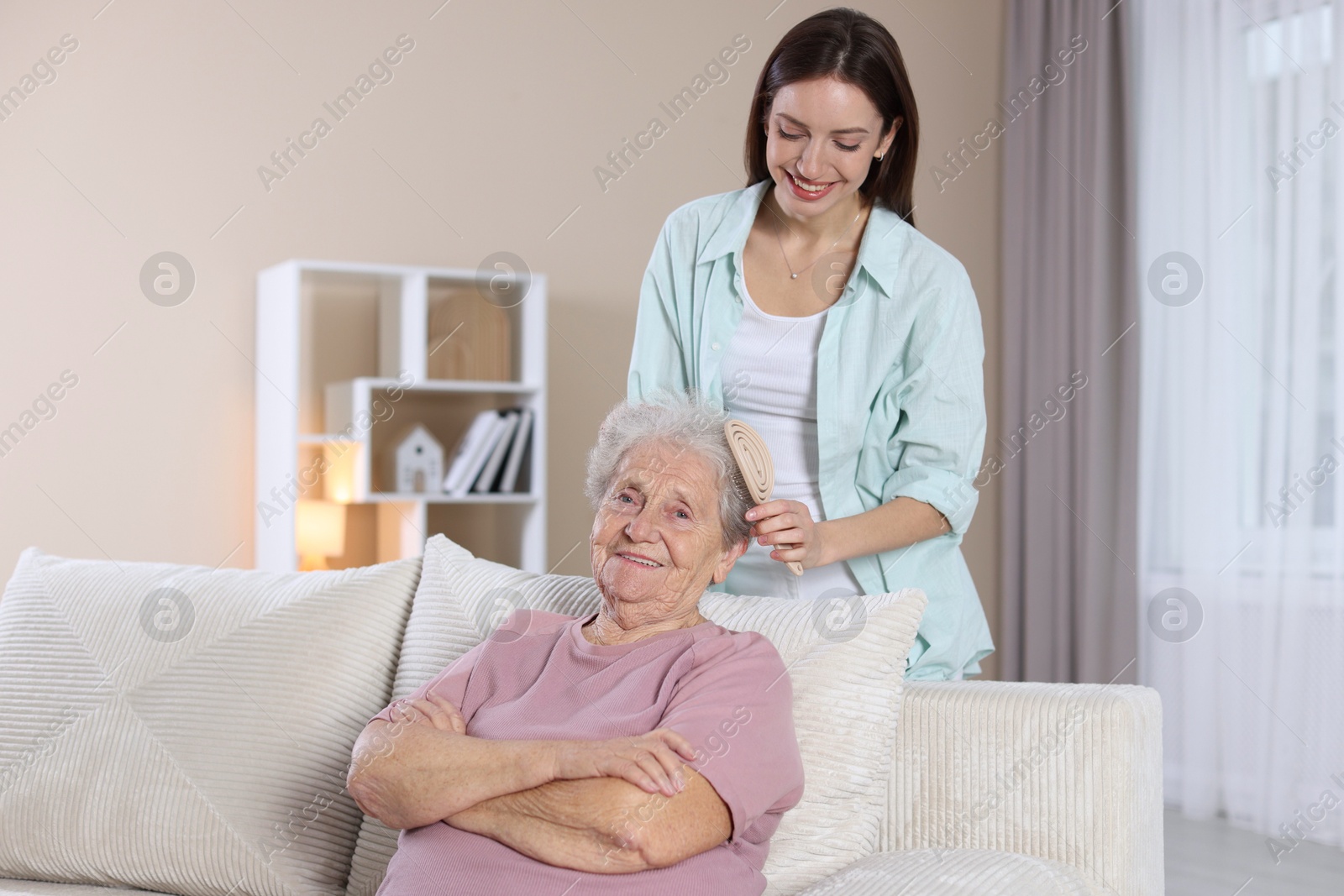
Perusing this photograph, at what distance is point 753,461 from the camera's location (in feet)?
5.27

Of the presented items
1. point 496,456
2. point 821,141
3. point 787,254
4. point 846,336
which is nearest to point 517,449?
point 496,456

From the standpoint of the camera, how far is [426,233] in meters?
3.84

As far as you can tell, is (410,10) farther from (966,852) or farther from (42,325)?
(966,852)

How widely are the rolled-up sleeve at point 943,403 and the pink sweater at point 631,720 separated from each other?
42 cm

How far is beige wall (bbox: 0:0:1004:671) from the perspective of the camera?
338cm

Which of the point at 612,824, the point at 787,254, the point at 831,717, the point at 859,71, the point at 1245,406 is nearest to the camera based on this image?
the point at 612,824

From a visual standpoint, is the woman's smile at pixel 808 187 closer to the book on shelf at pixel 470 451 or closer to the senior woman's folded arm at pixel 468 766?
the senior woman's folded arm at pixel 468 766

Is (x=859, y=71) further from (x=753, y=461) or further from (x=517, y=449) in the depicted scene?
(x=517, y=449)

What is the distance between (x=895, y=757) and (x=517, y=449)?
2121 mm

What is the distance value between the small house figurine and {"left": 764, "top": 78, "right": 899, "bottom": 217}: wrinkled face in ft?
6.59

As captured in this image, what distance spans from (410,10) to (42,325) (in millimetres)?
1453

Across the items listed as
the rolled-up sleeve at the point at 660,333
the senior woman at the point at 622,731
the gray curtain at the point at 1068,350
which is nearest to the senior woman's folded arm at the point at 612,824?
the senior woman at the point at 622,731

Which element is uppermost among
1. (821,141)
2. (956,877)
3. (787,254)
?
(821,141)

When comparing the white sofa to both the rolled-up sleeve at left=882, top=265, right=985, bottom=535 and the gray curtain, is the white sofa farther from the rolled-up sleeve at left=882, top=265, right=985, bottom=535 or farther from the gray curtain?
the gray curtain
